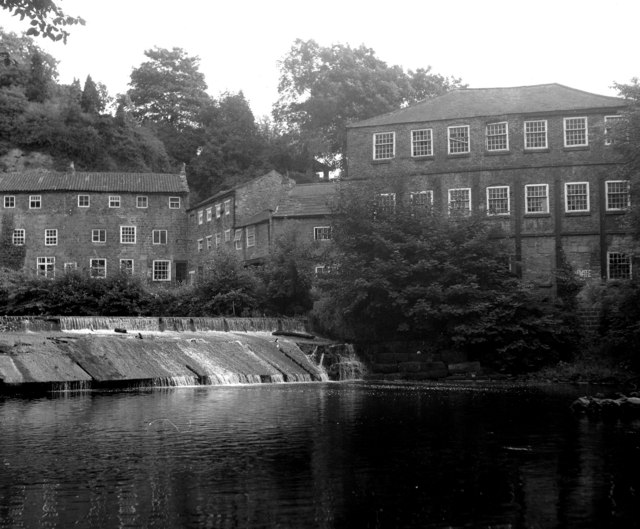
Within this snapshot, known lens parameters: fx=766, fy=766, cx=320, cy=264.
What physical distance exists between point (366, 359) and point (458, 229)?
7749mm

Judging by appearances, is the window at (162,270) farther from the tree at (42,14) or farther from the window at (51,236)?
the tree at (42,14)

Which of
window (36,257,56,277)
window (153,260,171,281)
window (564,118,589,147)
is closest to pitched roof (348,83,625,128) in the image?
window (564,118,589,147)

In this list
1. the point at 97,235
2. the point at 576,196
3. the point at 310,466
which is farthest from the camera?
the point at 97,235

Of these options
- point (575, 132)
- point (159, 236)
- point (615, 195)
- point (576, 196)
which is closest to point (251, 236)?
point (159, 236)

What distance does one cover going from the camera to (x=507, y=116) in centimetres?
4288

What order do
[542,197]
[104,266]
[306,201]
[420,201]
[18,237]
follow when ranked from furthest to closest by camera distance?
[104,266]
[18,237]
[306,201]
[542,197]
[420,201]

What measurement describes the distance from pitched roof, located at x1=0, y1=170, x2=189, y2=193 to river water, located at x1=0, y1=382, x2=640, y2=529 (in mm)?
49302

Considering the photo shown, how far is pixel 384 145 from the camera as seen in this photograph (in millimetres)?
44688

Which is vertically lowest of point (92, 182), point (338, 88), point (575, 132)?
point (575, 132)

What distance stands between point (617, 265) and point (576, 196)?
4.30 metres

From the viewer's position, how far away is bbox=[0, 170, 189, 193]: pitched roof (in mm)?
66500

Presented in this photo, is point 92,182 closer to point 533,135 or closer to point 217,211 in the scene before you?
point 217,211

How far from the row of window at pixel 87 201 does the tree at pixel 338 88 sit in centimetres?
1375

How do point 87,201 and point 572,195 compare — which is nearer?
point 572,195
